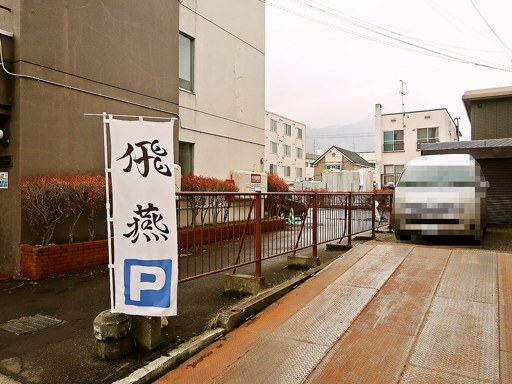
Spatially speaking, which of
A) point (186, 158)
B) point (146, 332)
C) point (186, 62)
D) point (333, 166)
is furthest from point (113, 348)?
point (333, 166)

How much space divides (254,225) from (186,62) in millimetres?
7784

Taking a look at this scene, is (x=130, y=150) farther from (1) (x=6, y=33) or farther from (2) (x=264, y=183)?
(2) (x=264, y=183)

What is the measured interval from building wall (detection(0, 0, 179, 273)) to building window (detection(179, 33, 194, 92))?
1409mm

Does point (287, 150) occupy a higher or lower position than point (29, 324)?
higher

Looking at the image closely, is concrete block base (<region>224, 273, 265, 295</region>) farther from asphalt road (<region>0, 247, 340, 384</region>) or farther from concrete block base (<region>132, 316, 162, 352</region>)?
concrete block base (<region>132, 316, 162, 352</region>)

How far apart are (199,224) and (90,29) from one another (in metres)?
5.50

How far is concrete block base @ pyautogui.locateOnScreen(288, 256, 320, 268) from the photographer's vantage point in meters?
6.53

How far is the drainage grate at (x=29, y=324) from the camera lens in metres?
4.15

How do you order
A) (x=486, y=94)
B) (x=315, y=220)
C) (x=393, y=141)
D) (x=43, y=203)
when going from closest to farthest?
(x=43, y=203) < (x=315, y=220) < (x=486, y=94) < (x=393, y=141)

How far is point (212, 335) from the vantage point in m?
3.80

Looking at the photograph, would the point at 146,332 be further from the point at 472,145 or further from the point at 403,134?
the point at 403,134

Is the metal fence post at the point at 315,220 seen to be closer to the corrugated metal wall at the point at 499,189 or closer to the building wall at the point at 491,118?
the corrugated metal wall at the point at 499,189

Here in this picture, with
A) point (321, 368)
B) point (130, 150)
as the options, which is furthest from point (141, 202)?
point (321, 368)

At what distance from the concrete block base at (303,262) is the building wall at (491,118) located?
468 inches
